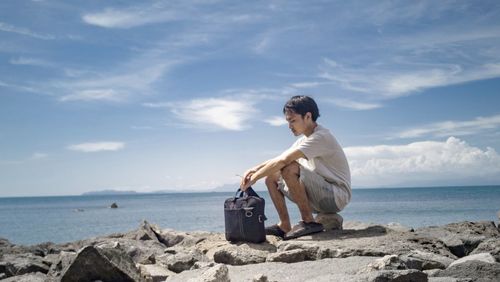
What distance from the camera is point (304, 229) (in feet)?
22.8

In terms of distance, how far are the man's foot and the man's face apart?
1.19m

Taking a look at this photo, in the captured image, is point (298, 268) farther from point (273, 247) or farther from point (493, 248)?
point (493, 248)

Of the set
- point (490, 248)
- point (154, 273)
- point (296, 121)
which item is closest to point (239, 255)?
point (154, 273)

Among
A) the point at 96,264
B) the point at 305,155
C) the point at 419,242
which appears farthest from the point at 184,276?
the point at 419,242

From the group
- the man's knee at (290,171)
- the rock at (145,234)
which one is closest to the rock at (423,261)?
the man's knee at (290,171)

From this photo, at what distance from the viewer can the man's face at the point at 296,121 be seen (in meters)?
7.18

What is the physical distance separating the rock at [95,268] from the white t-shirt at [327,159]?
2724mm

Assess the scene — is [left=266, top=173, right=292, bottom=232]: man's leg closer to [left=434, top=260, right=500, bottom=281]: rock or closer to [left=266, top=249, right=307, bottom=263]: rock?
[left=266, top=249, right=307, bottom=263]: rock

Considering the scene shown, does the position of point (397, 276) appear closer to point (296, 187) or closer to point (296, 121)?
point (296, 187)

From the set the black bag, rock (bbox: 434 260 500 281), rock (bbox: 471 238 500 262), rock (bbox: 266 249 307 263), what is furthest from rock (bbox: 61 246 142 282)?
rock (bbox: 471 238 500 262)

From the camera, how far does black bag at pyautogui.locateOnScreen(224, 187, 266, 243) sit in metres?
6.95

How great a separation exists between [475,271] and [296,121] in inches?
126

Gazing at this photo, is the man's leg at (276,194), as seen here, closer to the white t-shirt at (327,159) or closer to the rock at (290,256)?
the white t-shirt at (327,159)

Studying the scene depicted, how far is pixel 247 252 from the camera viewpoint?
637cm
